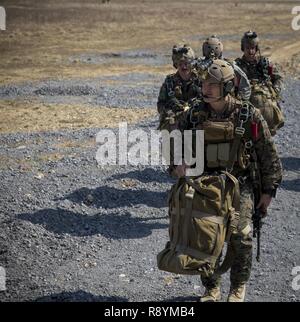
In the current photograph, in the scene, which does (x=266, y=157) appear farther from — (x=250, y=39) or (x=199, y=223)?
(x=250, y=39)

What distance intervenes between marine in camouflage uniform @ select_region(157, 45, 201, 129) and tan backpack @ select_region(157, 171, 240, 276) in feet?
8.01

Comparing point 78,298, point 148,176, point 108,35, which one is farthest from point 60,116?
point 108,35

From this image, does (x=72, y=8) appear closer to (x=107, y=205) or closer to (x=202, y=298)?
(x=107, y=205)

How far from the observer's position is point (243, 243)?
4871 mm

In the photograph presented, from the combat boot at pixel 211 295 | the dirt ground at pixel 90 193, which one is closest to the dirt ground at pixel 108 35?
the dirt ground at pixel 90 193

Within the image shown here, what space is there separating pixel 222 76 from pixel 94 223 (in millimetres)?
3495

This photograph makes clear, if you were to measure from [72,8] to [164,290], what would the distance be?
46.2m

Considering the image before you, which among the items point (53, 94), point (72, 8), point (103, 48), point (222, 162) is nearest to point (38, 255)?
point (222, 162)

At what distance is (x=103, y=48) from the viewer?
29.4 metres

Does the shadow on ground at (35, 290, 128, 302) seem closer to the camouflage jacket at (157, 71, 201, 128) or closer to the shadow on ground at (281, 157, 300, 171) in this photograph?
the camouflage jacket at (157, 71, 201, 128)

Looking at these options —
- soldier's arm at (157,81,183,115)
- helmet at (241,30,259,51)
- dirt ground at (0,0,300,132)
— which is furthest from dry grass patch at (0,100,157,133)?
soldier's arm at (157,81,183,115)

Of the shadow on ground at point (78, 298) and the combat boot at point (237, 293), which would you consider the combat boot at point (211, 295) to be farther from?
the shadow on ground at point (78, 298)

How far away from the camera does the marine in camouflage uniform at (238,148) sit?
4750 mm

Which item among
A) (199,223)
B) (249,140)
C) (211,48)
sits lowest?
(199,223)
